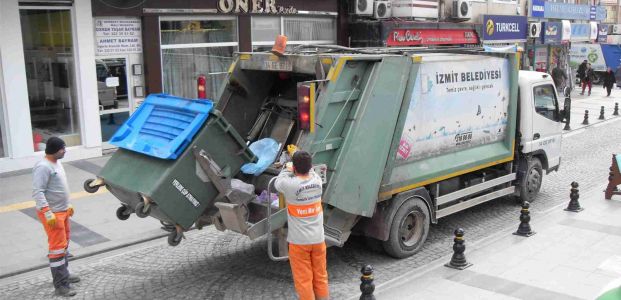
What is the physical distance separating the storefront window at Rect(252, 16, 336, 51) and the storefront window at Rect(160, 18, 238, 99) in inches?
33.0

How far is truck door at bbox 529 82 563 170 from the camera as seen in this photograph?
10328 millimetres

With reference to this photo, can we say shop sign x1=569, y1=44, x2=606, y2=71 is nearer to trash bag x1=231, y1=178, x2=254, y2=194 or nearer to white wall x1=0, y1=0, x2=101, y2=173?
white wall x1=0, y1=0, x2=101, y2=173

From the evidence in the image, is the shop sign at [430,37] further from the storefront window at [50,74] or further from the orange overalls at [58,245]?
the orange overalls at [58,245]

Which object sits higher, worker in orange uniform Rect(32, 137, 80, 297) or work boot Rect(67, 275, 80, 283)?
worker in orange uniform Rect(32, 137, 80, 297)

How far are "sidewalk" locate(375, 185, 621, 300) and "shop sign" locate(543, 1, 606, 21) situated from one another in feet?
79.1

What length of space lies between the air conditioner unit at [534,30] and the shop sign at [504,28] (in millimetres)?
240

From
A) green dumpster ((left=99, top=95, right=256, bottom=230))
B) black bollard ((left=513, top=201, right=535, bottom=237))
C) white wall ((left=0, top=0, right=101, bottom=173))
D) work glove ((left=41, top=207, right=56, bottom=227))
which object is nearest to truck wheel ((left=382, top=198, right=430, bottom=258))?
black bollard ((left=513, top=201, right=535, bottom=237))

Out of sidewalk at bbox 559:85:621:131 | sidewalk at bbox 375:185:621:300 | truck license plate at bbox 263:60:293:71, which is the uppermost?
truck license plate at bbox 263:60:293:71

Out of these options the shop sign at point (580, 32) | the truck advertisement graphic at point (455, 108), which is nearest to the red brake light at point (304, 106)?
the truck advertisement graphic at point (455, 108)

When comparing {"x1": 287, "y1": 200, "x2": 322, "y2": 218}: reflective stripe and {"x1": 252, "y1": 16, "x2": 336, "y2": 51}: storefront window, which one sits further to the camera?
{"x1": 252, "y1": 16, "x2": 336, "y2": 51}: storefront window

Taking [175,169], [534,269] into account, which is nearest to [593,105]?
[534,269]

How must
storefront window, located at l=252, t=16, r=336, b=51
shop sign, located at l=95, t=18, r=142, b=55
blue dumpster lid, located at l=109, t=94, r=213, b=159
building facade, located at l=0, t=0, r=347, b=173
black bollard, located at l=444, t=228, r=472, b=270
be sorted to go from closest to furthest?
blue dumpster lid, located at l=109, t=94, r=213, b=159
black bollard, located at l=444, t=228, r=472, b=270
building facade, located at l=0, t=0, r=347, b=173
shop sign, located at l=95, t=18, r=142, b=55
storefront window, located at l=252, t=16, r=336, b=51

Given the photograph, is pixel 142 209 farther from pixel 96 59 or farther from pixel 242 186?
pixel 96 59

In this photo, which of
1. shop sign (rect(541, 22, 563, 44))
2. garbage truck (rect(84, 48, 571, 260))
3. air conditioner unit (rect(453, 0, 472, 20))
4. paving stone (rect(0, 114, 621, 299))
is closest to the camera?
garbage truck (rect(84, 48, 571, 260))
